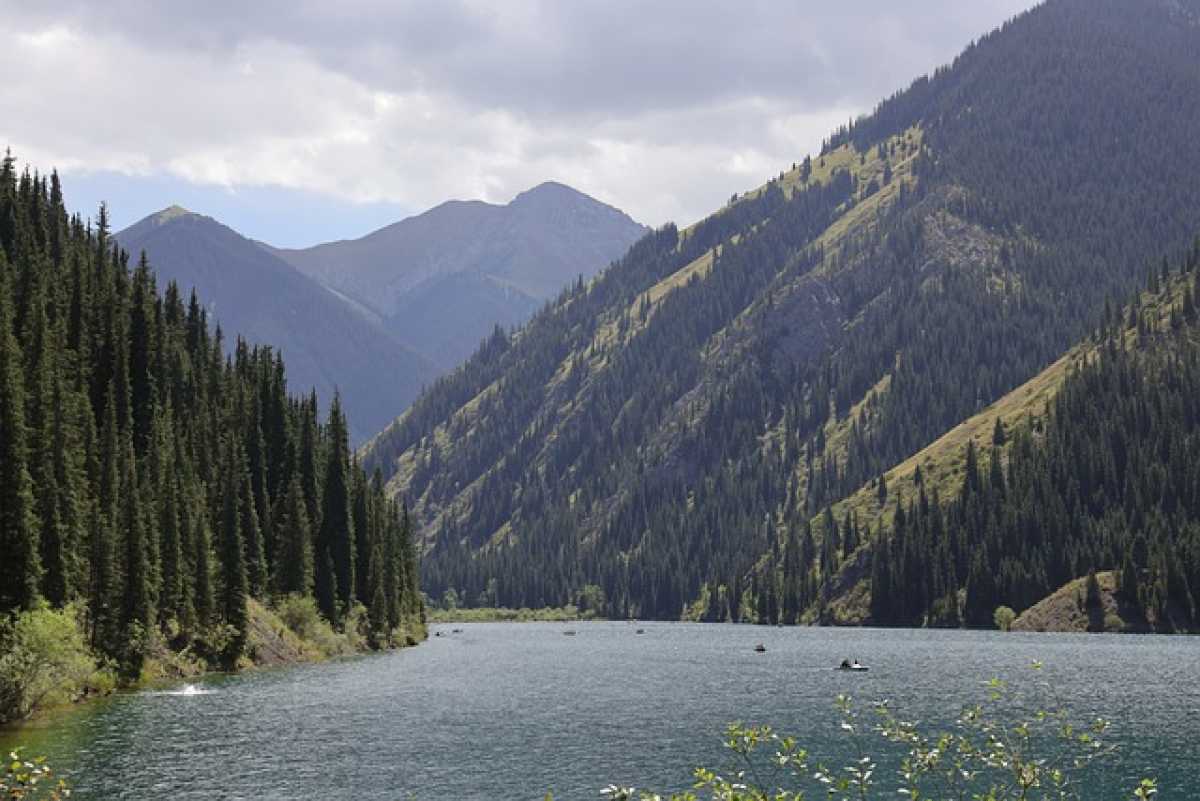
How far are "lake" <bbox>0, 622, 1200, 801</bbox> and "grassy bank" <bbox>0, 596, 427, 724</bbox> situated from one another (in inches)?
92.8

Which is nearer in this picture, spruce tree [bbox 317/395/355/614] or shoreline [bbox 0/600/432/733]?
shoreline [bbox 0/600/432/733]

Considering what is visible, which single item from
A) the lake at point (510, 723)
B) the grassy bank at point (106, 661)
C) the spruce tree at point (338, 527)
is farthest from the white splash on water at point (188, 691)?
the spruce tree at point (338, 527)

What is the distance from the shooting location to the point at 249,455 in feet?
613

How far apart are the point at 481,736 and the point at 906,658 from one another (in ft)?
311

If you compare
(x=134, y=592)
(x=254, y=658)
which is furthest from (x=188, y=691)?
(x=254, y=658)

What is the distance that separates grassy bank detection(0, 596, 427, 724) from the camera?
280 feet

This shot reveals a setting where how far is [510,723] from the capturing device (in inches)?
3661

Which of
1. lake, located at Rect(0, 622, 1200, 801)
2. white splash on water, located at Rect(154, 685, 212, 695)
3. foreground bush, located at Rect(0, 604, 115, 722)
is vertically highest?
foreground bush, located at Rect(0, 604, 115, 722)

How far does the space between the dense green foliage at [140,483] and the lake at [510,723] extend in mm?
10189

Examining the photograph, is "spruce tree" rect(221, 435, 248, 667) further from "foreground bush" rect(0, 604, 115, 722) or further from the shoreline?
"foreground bush" rect(0, 604, 115, 722)

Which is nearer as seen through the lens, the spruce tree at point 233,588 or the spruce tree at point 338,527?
the spruce tree at point 233,588

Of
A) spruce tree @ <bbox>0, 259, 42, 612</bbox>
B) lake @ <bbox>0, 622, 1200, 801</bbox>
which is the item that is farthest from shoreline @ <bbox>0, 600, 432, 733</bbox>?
spruce tree @ <bbox>0, 259, 42, 612</bbox>

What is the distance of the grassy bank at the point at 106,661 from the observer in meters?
85.2

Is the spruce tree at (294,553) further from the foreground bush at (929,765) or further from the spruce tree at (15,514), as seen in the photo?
the foreground bush at (929,765)
